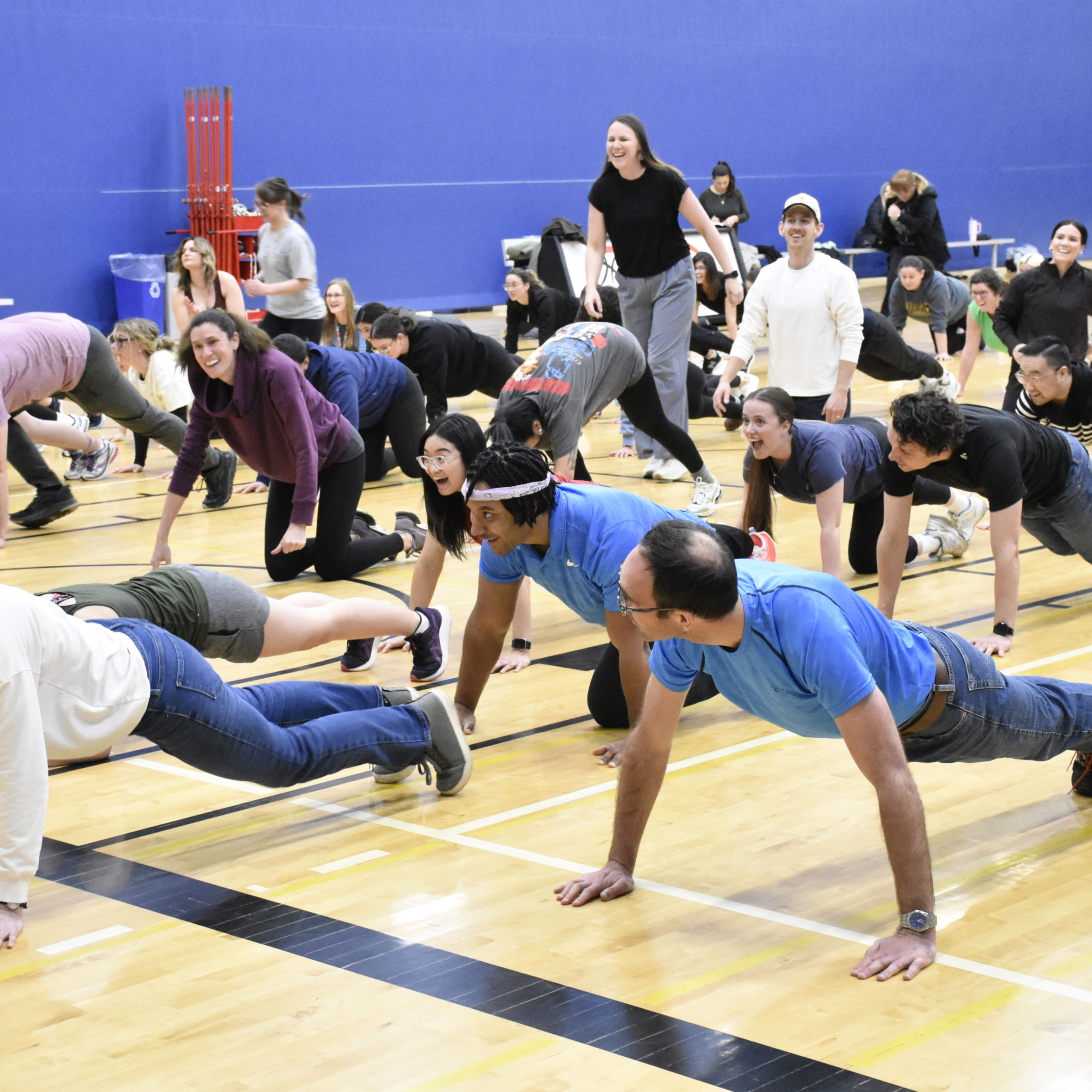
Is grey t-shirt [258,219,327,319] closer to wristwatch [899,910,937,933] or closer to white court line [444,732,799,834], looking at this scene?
white court line [444,732,799,834]

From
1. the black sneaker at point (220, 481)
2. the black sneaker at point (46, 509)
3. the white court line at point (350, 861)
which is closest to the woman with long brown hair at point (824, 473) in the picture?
the white court line at point (350, 861)

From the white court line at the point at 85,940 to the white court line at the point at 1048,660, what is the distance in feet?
9.40

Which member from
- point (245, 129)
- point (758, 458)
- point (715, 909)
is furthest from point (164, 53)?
point (715, 909)

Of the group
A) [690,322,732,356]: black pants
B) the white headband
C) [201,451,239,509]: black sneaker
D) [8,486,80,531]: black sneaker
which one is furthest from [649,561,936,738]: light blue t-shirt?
[690,322,732,356]: black pants

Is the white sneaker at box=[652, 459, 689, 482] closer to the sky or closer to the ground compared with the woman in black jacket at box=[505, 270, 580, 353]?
closer to the ground

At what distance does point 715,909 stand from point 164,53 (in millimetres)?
10976

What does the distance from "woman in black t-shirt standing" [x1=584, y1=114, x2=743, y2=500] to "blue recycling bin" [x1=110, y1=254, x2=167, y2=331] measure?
5.18 meters

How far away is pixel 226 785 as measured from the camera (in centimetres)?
416

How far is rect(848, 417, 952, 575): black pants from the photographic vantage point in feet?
20.4

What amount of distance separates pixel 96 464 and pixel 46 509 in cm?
135

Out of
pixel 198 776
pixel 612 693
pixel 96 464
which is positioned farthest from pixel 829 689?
pixel 96 464

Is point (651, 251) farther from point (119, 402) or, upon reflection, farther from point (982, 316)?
point (982, 316)

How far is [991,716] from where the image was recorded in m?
3.16

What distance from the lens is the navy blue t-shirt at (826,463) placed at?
5.55 meters
